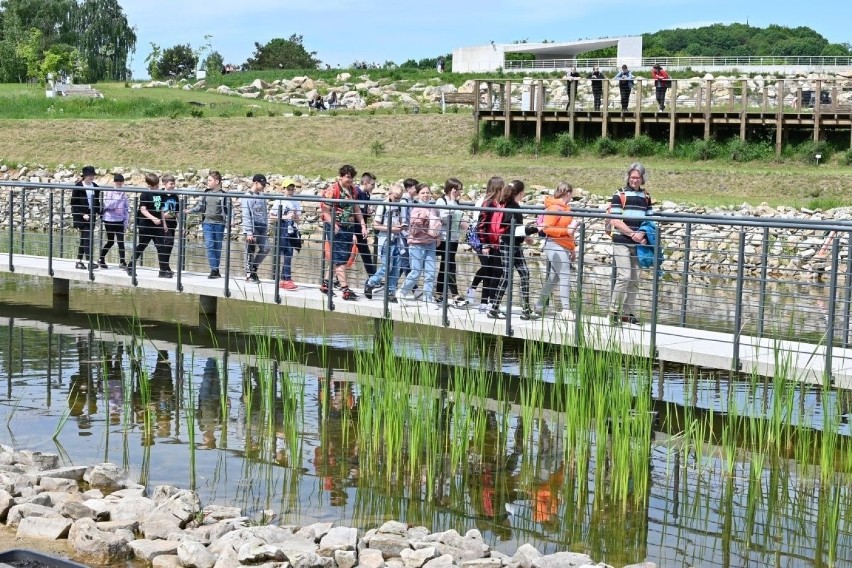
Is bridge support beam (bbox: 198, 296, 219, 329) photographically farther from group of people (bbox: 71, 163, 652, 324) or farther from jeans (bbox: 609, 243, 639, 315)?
jeans (bbox: 609, 243, 639, 315)

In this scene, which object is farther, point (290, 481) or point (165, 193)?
point (165, 193)

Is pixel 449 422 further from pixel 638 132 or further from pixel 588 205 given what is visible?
pixel 638 132

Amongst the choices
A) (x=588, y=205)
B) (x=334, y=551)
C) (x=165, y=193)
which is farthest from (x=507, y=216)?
(x=588, y=205)

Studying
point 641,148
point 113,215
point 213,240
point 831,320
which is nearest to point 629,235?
point 831,320

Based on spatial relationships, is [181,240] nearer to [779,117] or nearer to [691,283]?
[691,283]

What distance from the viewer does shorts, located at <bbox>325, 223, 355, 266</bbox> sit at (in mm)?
14594

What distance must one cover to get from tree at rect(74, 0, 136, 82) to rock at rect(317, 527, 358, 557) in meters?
103

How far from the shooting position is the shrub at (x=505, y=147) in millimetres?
43812

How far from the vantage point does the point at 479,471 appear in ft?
31.1

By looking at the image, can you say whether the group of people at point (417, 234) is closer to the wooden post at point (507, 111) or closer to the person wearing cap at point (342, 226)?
the person wearing cap at point (342, 226)

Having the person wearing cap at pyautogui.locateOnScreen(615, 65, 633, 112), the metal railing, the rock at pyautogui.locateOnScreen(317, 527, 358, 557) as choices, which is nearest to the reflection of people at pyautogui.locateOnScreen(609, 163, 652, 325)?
the rock at pyautogui.locateOnScreen(317, 527, 358, 557)

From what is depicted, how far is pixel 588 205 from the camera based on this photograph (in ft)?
111

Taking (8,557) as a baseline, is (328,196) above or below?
above

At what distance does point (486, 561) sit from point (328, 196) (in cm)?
909
